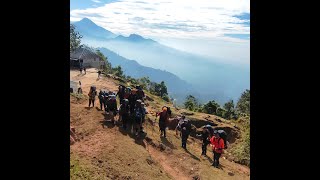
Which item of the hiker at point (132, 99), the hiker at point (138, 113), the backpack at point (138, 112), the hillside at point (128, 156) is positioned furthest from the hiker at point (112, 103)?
the backpack at point (138, 112)

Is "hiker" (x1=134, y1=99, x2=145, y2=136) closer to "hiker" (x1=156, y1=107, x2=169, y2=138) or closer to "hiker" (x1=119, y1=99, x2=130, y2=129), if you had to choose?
"hiker" (x1=119, y1=99, x2=130, y2=129)

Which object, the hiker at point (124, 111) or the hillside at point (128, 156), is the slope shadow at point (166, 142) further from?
the hiker at point (124, 111)

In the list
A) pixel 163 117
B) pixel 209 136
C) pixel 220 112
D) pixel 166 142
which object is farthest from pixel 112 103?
pixel 220 112

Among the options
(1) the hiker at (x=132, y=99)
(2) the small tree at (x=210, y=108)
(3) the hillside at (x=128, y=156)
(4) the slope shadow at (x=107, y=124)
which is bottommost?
(3) the hillside at (x=128, y=156)

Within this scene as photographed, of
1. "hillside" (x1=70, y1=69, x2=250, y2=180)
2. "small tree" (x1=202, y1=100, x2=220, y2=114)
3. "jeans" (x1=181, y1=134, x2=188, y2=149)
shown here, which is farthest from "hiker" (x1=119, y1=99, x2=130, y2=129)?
"small tree" (x1=202, y1=100, x2=220, y2=114)

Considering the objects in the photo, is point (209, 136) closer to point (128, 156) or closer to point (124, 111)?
point (124, 111)

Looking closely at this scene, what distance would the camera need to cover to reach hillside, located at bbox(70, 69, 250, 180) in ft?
48.4

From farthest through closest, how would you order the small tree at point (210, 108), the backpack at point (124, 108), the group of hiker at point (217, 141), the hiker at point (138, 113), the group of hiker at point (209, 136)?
the small tree at point (210, 108)
the backpack at point (124, 108)
the hiker at point (138, 113)
the group of hiker at point (209, 136)
the group of hiker at point (217, 141)

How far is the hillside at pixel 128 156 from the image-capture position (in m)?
14.7

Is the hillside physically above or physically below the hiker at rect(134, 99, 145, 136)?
below

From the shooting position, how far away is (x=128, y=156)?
645 inches
